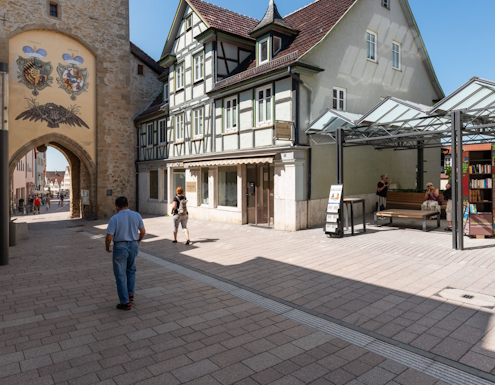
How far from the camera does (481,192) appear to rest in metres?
10.3

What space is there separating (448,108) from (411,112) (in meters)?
1.19

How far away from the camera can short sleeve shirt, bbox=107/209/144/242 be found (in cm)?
504

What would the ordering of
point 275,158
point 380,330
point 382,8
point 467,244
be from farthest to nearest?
A: point 382,8, point 275,158, point 467,244, point 380,330

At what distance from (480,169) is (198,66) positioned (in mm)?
12655

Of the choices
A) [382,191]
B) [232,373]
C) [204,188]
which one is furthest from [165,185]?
[232,373]

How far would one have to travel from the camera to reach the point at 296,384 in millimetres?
3205

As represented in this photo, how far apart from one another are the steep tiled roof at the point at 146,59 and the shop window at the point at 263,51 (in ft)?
35.3

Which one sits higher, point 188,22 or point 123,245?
point 188,22

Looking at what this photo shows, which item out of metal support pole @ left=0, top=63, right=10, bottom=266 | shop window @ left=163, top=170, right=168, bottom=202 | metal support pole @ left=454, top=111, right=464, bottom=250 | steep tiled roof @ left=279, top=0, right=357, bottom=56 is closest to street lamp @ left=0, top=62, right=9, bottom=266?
metal support pole @ left=0, top=63, right=10, bottom=266

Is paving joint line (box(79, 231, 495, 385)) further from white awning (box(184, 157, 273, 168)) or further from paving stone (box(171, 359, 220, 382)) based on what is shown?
white awning (box(184, 157, 273, 168))

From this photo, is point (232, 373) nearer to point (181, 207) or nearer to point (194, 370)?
point (194, 370)

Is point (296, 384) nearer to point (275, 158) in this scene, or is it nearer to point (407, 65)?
point (275, 158)

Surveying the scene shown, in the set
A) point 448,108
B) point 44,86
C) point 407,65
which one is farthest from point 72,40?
point 448,108

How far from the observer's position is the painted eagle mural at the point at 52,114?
18312 millimetres
